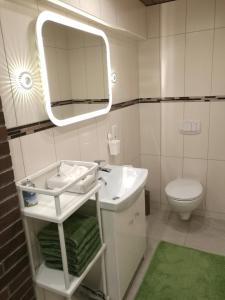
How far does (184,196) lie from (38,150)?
153cm

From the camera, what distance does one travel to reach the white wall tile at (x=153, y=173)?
9.73 ft

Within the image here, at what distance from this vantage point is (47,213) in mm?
1229

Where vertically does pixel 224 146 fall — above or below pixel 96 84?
below

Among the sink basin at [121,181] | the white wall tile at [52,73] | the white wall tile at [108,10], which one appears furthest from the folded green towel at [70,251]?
the white wall tile at [108,10]

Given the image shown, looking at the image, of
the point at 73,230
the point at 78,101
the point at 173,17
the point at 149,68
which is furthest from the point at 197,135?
the point at 73,230

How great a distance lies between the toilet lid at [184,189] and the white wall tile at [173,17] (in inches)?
61.3

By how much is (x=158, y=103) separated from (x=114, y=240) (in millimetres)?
1678

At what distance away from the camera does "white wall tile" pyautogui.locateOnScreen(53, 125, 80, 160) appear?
1575 millimetres

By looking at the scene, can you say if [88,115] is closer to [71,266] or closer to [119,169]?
[119,169]

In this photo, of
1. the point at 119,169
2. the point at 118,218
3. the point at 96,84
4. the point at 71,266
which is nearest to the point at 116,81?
the point at 96,84

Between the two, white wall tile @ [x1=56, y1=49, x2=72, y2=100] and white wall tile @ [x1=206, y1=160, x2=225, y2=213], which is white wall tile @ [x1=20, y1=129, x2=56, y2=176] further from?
white wall tile @ [x1=206, y1=160, x2=225, y2=213]

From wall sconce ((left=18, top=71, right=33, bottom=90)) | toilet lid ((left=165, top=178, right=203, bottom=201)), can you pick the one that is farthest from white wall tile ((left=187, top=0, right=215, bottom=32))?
wall sconce ((left=18, top=71, right=33, bottom=90))

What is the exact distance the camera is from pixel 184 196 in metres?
2.35

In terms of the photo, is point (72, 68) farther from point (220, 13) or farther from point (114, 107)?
point (220, 13)
